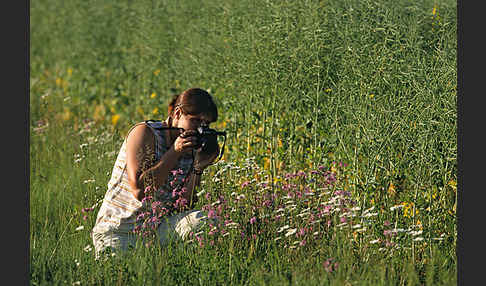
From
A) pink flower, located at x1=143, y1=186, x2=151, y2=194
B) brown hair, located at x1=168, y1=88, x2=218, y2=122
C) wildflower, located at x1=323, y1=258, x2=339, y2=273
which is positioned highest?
brown hair, located at x1=168, y1=88, x2=218, y2=122

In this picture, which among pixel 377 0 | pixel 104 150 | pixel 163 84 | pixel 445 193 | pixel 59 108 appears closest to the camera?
pixel 445 193

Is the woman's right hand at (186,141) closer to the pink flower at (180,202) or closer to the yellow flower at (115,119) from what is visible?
the pink flower at (180,202)

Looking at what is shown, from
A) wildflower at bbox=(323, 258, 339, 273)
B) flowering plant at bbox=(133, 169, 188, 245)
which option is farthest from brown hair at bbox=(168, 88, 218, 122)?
wildflower at bbox=(323, 258, 339, 273)

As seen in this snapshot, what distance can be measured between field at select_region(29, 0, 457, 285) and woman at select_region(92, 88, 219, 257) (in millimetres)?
147

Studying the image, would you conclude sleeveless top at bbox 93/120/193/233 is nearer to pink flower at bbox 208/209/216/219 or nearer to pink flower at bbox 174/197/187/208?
pink flower at bbox 174/197/187/208

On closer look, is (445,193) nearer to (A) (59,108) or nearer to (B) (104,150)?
(B) (104,150)

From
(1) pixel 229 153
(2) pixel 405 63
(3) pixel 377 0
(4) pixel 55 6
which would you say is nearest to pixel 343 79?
(2) pixel 405 63

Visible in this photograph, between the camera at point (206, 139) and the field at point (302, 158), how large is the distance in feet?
0.56

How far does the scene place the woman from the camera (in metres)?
4.30

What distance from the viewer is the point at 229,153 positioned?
6230 mm

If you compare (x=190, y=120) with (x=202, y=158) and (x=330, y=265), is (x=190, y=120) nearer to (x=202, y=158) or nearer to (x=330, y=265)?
(x=202, y=158)

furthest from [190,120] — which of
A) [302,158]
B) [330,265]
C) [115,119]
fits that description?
[115,119]

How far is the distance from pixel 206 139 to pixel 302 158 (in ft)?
5.28

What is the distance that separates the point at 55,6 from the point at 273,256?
9726mm
